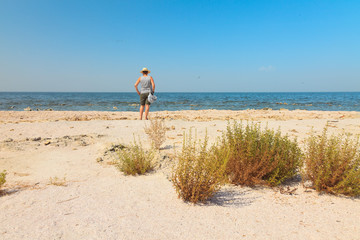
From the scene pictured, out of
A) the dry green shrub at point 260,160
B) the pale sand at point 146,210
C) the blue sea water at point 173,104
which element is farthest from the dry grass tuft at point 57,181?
the blue sea water at point 173,104

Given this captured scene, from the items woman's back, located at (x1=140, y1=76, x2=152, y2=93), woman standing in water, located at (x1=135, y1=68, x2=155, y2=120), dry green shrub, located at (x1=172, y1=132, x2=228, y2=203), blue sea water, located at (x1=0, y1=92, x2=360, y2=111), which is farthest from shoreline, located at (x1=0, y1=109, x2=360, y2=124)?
blue sea water, located at (x1=0, y1=92, x2=360, y2=111)

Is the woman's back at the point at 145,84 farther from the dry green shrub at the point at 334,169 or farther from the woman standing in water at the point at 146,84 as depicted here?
the dry green shrub at the point at 334,169

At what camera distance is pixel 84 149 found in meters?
5.50

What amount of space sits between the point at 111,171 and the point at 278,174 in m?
2.89

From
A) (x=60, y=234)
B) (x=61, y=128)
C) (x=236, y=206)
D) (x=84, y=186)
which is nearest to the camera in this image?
(x=60, y=234)

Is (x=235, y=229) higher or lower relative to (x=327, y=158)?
lower

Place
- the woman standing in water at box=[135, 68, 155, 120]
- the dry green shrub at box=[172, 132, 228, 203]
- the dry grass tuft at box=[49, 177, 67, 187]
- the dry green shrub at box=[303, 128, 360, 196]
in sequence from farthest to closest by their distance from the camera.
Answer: the woman standing in water at box=[135, 68, 155, 120], the dry grass tuft at box=[49, 177, 67, 187], the dry green shrub at box=[303, 128, 360, 196], the dry green shrub at box=[172, 132, 228, 203]

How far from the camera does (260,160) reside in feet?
11.6

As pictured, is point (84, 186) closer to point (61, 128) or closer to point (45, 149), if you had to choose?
point (45, 149)

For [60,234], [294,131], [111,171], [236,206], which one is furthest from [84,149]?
[294,131]

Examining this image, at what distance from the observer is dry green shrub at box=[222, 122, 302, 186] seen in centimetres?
340

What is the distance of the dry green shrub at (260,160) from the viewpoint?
3.40 meters

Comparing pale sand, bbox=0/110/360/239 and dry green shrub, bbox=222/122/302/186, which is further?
dry green shrub, bbox=222/122/302/186

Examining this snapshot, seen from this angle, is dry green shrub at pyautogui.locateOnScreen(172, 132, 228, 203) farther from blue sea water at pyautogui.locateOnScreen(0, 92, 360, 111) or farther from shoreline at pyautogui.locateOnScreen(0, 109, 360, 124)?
blue sea water at pyautogui.locateOnScreen(0, 92, 360, 111)
